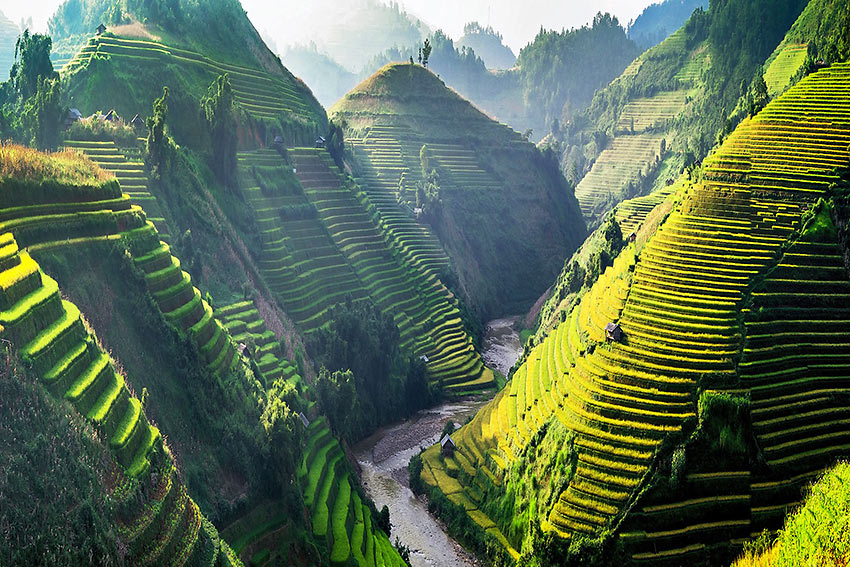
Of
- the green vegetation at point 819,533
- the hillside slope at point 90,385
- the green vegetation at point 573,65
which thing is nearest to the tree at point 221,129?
the hillside slope at point 90,385

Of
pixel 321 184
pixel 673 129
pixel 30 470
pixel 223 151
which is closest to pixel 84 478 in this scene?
pixel 30 470

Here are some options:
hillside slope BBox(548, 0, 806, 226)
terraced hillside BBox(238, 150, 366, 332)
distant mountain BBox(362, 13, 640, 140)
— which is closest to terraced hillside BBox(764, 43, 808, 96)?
hillside slope BBox(548, 0, 806, 226)

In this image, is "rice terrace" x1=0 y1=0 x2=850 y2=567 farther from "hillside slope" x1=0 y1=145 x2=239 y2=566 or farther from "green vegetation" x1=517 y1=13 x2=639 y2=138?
"green vegetation" x1=517 y1=13 x2=639 y2=138

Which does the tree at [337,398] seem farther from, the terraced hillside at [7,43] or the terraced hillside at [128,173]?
the terraced hillside at [7,43]

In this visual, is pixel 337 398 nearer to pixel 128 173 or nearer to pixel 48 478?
pixel 128 173

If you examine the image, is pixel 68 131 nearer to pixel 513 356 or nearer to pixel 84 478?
pixel 84 478

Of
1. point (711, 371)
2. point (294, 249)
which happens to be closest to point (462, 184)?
point (294, 249)
